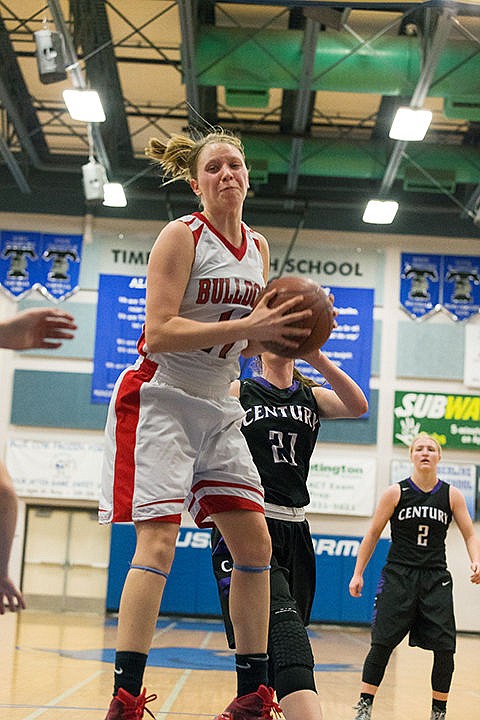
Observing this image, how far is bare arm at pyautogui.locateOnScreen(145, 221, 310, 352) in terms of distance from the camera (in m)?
2.98

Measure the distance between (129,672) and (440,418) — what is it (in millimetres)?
12668

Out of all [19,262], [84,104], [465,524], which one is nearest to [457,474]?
[19,262]

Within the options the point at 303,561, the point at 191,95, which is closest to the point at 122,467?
the point at 303,561

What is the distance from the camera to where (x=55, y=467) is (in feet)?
49.5

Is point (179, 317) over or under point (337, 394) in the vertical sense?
over

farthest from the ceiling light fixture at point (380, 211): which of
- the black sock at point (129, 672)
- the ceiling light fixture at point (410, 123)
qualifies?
the black sock at point (129, 672)

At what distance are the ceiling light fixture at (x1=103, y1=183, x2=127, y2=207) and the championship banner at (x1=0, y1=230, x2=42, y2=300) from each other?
2571 mm

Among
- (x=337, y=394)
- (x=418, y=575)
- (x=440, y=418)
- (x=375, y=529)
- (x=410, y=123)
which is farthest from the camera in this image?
(x=440, y=418)

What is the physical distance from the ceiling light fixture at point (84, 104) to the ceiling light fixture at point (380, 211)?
180 inches

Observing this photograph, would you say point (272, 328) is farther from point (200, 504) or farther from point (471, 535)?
point (471, 535)

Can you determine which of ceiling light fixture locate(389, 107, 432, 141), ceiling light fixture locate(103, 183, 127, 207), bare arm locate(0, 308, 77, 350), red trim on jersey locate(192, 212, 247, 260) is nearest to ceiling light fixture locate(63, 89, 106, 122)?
ceiling light fixture locate(103, 183, 127, 207)

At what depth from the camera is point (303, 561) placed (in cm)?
421

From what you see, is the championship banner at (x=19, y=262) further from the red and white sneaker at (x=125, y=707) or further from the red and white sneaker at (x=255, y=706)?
the red and white sneaker at (x=125, y=707)

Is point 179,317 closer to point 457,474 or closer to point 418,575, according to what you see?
point 418,575
